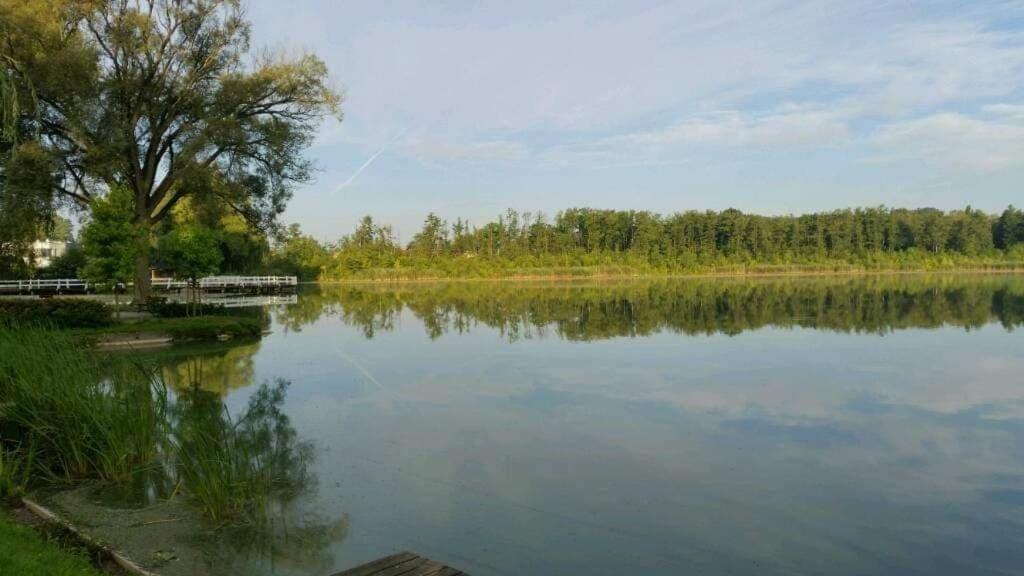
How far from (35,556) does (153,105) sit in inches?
903

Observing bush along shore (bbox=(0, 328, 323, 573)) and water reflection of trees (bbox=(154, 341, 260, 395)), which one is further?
water reflection of trees (bbox=(154, 341, 260, 395))

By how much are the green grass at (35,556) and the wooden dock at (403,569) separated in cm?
163

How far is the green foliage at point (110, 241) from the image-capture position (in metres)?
21.0

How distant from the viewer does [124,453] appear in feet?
23.7

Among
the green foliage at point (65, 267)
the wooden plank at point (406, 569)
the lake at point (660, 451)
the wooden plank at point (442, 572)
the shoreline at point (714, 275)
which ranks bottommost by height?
the lake at point (660, 451)

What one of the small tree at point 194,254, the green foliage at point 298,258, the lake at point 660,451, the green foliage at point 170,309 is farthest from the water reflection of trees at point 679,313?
the green foliage at point 298,258

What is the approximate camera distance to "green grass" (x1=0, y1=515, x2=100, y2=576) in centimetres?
432

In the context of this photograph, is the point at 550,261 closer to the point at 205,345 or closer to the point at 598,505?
the point at 205,345

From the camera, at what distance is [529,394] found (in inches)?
495

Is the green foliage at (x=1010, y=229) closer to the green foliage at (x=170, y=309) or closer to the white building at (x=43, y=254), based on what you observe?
the green foliage at (x=170, y=309)

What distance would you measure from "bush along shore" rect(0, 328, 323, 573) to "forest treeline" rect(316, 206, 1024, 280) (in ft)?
214

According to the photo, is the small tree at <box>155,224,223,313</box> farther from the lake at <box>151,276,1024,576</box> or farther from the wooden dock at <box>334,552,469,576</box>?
the wooden dock at <box>334,552,469,576</box>

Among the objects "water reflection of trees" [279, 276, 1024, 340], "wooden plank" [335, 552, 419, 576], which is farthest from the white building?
"wooden plank" [335, 552, 419, 576]

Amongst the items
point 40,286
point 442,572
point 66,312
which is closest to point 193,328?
point 66,312
